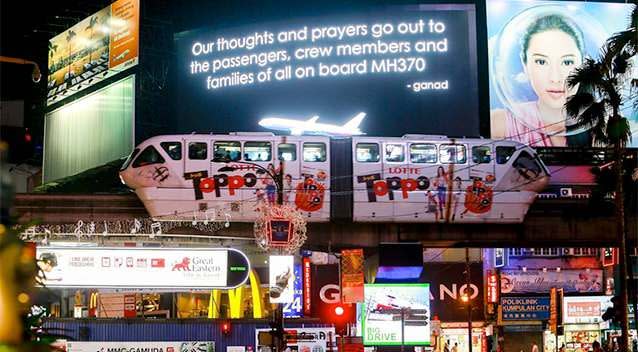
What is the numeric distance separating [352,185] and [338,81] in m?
23.9

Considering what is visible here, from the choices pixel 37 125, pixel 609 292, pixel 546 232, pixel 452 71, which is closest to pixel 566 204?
pixel 546 232

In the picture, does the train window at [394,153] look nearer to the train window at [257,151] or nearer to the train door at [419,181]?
the train door at [419,181]

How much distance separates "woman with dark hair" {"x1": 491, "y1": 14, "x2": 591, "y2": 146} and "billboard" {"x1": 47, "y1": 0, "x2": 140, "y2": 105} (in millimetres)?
27480

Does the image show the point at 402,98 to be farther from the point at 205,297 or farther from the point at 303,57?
the point at 205,297

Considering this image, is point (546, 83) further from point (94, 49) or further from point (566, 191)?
point (94, 49)

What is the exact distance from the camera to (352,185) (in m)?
41.5

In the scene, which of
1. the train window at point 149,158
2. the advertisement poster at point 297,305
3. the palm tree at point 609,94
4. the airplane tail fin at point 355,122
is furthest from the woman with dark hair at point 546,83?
the palm tree at point 609,94

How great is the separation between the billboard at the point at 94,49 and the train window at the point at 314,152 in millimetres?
28631

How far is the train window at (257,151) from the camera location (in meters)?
40.8

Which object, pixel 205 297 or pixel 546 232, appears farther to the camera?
pixel 205 297

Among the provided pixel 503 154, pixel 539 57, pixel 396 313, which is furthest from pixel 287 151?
pixel 539 57

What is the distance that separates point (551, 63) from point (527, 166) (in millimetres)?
22091

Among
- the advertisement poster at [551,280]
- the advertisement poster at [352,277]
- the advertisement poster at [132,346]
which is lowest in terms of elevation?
the advertisement poster at [132,346]

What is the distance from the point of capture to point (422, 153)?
42.4 m
